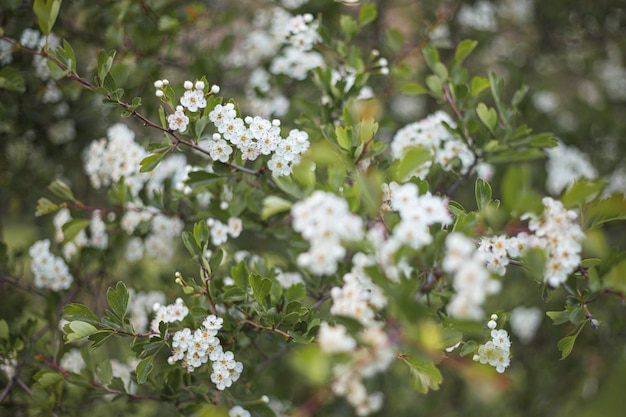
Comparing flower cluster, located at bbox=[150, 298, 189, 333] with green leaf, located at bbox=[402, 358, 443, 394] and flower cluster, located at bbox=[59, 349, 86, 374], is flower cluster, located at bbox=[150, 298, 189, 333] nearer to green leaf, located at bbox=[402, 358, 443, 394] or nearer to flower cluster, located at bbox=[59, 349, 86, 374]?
green leaf, located at bbox=[402, 358, 443, 394]

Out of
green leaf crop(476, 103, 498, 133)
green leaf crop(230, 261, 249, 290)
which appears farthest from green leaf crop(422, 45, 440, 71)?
green leaf crop(230, 261, 249, 290)

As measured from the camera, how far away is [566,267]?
0.94 metres

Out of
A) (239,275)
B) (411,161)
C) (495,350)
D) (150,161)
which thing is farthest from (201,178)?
(495,350)

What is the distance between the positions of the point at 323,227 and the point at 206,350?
0.53 m

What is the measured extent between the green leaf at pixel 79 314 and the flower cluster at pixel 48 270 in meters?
0.52

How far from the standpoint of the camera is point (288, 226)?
1579 mm

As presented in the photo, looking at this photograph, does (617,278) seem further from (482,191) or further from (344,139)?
(344,139)

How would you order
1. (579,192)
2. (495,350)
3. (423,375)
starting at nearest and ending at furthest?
(579,192), (423,375), (495,350)

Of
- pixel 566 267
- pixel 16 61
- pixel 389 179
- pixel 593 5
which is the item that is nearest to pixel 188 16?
pixel 16 61

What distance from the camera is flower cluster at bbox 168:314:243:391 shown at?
1.20 m

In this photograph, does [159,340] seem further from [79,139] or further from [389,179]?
[79,139]

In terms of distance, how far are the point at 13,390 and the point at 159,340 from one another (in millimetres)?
754

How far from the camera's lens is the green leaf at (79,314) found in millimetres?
1238

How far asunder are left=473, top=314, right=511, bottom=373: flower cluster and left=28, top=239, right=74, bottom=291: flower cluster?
49.7 inches
